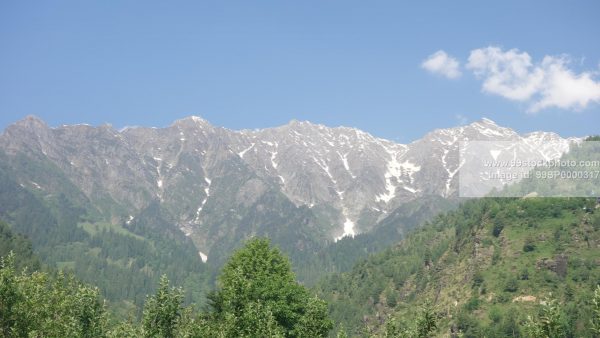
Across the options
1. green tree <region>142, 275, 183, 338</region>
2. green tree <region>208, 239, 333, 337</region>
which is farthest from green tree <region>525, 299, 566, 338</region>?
green tree <region>142, 275, 183, 338</region>

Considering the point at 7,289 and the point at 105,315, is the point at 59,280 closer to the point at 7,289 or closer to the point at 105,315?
the point at 105,315

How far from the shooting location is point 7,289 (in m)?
65.1

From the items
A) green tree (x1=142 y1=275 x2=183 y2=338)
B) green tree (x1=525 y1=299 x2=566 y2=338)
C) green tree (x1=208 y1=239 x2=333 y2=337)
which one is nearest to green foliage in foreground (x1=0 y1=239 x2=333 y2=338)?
green tree (x1=142 y1=275 x2=183 y2=338)

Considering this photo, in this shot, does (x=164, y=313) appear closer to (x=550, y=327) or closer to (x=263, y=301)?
(x=263, y=301)

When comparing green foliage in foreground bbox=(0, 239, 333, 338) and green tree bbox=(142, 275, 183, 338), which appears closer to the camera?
green tree bbox=(142, 275, 183, 338)

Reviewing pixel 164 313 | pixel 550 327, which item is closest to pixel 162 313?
pixel 164 313

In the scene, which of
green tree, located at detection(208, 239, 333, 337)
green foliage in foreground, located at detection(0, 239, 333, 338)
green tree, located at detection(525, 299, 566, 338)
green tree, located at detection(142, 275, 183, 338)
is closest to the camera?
green tree, located at detection(525, 299, 566, 338)

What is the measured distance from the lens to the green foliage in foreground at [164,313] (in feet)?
220

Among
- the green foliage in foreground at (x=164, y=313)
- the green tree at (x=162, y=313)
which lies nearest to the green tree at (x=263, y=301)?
the green foliage in foreground at (x=164, y=313)

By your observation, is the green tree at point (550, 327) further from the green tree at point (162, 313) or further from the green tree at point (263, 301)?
the green tree at point (162, 313)

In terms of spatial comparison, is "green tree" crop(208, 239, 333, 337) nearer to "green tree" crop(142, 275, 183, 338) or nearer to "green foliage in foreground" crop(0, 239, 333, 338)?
"green foliage in foreground" crop(0, 239, 333, 338)

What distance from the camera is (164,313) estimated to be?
6788 centimetres

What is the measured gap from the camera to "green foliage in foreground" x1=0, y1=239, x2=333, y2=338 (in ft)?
220

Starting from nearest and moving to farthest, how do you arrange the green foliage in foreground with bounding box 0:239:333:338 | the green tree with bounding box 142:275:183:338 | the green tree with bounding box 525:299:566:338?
1. the green tree with bounding box 525:299:566:338
2. the green tree with bounding box 142:275:183:338
3. the green foliage in foreground with bounding box 0:239:333:338
